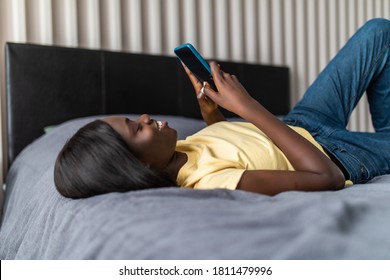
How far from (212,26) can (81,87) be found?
742 millimetres

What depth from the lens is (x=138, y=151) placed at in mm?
917

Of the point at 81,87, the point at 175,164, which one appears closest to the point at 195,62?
the point at 175,164

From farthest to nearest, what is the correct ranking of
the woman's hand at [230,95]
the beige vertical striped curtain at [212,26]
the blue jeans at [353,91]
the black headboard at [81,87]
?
the beige vertical striped curtain at [212,26]
the black headboard at [81,87]
the blue jeans at [353,91]
the woman's hand at [230,95]

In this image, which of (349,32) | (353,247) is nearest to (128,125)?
(353,247)

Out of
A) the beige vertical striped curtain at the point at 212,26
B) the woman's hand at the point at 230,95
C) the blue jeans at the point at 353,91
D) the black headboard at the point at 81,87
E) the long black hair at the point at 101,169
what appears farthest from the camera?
the beige vertical striped curtain at the point at 212,26

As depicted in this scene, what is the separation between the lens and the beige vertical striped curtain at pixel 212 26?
5.72ft

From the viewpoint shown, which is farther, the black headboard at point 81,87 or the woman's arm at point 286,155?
the black headboard at point 81,87

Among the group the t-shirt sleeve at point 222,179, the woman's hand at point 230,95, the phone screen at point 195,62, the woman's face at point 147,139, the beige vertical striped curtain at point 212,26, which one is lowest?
the t-shirt sleeve at point 222,179

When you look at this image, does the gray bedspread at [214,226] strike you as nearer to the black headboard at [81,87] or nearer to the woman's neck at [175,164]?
the woman's neck at [175,164]

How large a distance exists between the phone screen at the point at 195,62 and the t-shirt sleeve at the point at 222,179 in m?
0.24

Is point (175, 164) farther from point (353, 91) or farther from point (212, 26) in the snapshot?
point (212, 26)

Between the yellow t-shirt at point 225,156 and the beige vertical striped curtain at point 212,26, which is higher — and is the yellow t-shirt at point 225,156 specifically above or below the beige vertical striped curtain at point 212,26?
below

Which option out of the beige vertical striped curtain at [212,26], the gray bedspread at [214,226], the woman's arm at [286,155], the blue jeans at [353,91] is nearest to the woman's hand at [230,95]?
the woman's arm at [286,155]

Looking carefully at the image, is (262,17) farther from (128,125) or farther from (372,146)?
(128,125)
